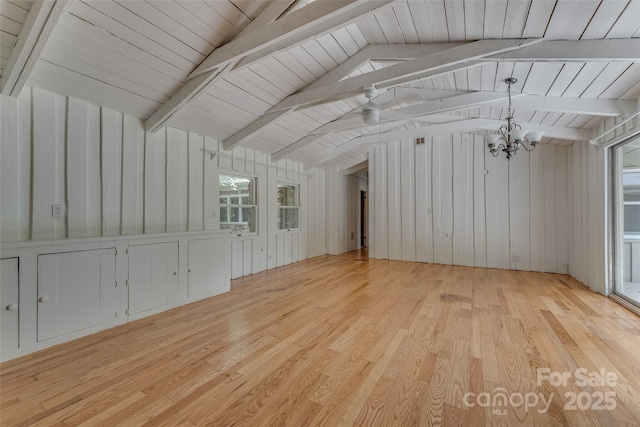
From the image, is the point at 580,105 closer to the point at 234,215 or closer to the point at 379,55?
the point at 379,55

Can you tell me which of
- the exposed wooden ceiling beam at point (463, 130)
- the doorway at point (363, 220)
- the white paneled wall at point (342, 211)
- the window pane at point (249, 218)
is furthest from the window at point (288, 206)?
the doorway at point (363, 220)

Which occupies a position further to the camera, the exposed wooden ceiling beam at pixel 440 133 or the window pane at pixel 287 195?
the window pane at pixel 287 195

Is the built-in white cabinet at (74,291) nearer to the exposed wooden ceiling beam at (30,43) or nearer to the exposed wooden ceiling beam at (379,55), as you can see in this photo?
the exposed wooden ceiling beam at (30,43)

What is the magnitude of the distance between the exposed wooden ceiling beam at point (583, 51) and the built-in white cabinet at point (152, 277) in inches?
168

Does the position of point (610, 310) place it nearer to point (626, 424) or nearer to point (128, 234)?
point (626, 424)

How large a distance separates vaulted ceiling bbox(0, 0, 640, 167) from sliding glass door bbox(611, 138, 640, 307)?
23.6 inches

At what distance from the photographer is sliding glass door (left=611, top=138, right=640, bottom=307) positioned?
3.79 m

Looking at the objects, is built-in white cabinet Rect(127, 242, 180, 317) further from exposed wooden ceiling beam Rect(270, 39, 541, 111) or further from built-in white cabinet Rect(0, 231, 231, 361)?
exposed wooden ceiling beam Rect(270, 39, 541, 111)

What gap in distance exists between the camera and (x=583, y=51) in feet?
7.43

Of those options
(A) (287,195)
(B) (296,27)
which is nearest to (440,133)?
(A) (287,195)

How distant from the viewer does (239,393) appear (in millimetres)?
1855

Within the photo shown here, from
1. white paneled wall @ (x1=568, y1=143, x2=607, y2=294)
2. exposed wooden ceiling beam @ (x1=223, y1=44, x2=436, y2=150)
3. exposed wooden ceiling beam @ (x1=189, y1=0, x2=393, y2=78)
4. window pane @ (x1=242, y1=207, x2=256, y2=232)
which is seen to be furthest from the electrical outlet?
white paneled wall @ (x1=568, y1=143, x2=607, y2=294)

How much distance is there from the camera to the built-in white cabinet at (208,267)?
3855 mm

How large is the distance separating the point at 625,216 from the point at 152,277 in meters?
6.38
